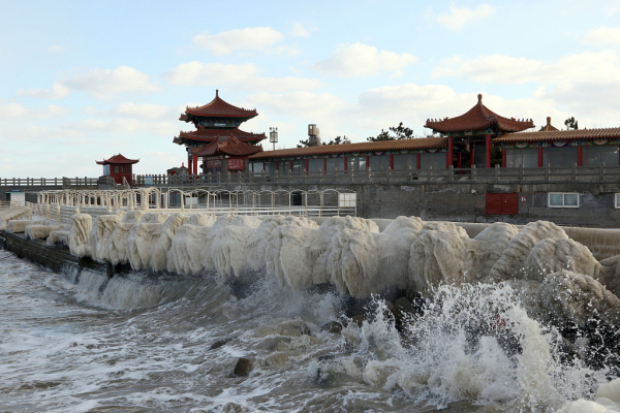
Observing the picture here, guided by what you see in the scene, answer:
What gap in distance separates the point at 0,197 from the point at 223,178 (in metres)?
23.7

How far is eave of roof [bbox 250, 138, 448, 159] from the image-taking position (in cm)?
2878

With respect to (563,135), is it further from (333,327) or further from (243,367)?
(243,367)

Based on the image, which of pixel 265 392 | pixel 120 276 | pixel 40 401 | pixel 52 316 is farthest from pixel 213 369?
pixel 120 276

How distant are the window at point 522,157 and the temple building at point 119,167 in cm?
3454

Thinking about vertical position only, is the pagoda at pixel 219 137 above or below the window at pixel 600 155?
above

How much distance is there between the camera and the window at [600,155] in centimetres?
2433

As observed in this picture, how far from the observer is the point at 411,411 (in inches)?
213

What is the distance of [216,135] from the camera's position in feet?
138

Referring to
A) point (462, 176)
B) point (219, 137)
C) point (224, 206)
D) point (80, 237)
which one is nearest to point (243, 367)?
point (80, 237)

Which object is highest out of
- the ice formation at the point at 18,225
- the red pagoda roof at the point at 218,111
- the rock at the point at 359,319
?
the red pagoda roof at the point at 218,111

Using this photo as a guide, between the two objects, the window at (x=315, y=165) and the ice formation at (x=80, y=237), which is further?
the window at (x=315, y=165)

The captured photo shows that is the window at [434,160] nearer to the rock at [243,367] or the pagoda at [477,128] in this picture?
the pagoda at [477,128]

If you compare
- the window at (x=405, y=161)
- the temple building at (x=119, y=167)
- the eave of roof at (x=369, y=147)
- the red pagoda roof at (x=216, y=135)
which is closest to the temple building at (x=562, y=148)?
the eave of roof at (x=369, y=147)

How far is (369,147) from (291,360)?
25055 millimetres
